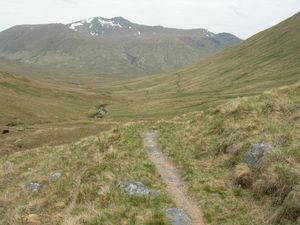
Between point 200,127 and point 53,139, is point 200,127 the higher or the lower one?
the higher one

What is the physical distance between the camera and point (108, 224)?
1773 cm

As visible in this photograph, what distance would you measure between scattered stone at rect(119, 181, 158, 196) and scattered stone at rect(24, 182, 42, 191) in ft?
26.9

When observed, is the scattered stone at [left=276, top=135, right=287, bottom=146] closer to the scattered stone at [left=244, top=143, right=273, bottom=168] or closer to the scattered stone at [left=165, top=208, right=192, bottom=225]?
the scattered stone at [left=244, top=143, right=273, bottom=168]

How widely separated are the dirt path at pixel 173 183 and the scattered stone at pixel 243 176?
9.42ft

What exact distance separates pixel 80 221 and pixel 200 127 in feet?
64.8

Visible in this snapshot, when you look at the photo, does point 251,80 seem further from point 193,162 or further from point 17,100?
point 193,162

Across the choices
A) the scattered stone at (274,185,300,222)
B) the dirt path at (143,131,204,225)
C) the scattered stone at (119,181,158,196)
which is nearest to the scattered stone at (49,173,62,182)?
the dirt path at (143,131,204,225)

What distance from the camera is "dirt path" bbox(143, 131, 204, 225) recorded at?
19.4 m

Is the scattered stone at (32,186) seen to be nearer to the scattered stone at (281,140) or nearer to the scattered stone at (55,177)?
the scattered stone at (55,177)

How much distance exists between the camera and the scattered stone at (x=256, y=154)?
22812 millimetres

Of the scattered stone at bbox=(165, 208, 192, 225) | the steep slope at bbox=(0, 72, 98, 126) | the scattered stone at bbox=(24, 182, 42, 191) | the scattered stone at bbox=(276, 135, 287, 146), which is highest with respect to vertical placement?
the scattered stone at bbox=(276, 135, 287, 146)

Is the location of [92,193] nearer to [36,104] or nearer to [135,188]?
[135,188]

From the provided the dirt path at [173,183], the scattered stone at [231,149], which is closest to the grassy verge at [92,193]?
the dirt path at [173,183]

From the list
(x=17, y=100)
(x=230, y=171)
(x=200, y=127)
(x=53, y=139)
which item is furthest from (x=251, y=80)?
(x=230, y=171)
